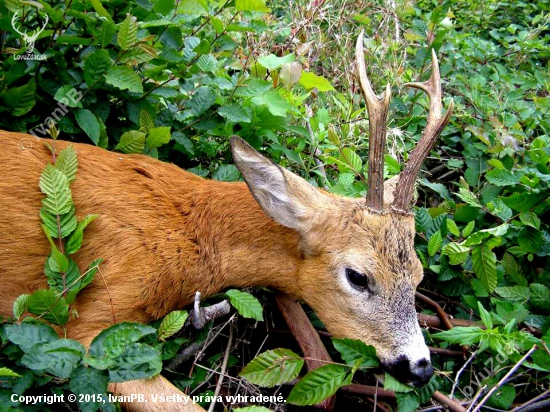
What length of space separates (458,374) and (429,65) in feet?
11.1

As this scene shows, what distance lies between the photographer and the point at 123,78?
3.78 meters

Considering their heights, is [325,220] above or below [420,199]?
above

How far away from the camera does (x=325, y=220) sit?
142 inches

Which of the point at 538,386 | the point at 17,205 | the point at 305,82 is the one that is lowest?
the point at 538,386

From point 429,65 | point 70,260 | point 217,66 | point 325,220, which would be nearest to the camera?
point 70,260

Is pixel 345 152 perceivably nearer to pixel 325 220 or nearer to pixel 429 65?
pixel 325 220

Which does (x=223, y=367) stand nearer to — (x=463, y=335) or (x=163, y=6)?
(x=463, y=335)

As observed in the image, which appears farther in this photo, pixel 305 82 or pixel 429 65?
pixel 429 65

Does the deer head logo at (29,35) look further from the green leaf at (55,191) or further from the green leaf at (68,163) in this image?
the green leaf at (55,191)

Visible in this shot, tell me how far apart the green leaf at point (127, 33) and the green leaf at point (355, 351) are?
202cm

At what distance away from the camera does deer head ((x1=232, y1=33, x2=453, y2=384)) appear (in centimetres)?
340

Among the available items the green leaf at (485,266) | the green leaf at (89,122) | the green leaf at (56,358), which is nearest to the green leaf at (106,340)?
the green leaf at (56,358)

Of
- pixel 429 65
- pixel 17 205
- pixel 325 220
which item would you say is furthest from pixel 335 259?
pixel 429 65

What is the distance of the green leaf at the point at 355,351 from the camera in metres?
3.25
